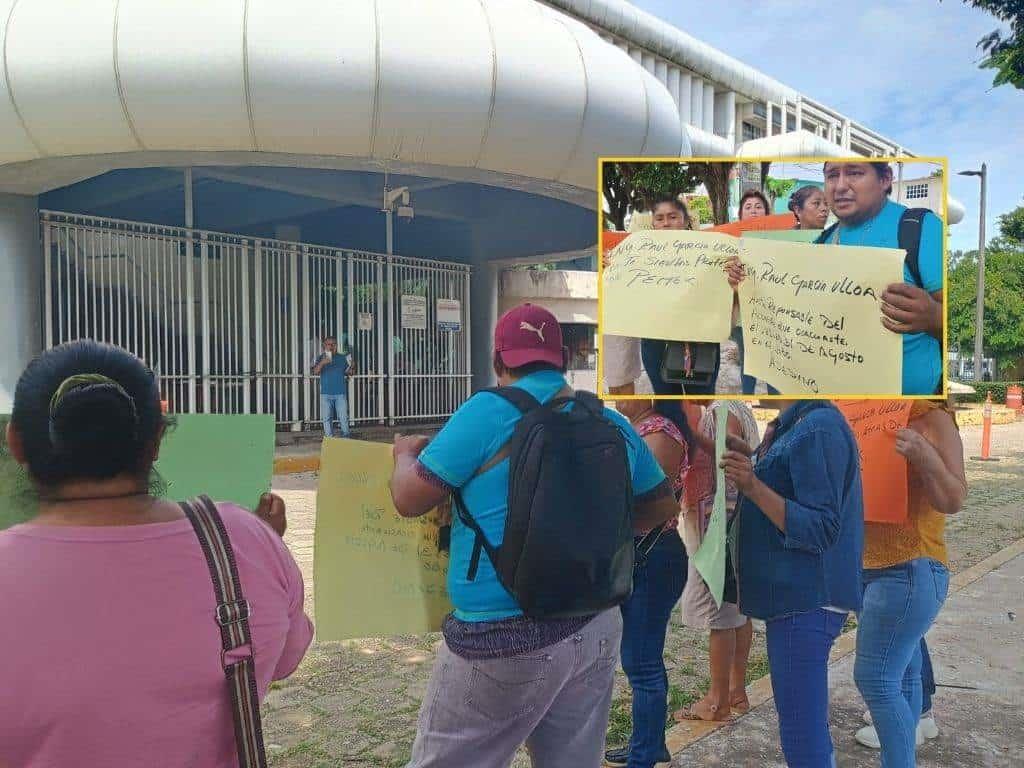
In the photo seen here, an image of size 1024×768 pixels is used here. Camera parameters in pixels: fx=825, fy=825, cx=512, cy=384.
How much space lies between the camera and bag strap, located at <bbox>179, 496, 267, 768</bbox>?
1.29 meters

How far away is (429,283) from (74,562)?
1314 cm

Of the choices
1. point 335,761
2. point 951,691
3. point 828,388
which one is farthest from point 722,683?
point 828,388

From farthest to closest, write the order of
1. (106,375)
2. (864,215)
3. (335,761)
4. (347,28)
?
1. (347,28)
2. (335,761)
3. (864,215)
4. (106,375)

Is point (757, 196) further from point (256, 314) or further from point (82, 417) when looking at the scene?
point (256, 314)

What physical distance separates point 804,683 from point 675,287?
1.13 meters

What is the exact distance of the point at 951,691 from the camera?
3852 millimetres

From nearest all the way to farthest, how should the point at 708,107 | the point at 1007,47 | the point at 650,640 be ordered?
1. the point at 650,640
2. the point at 1007,47
3. the point at 708,107

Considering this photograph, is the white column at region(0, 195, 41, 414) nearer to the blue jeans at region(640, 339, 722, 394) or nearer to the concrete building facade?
the concrete building facade

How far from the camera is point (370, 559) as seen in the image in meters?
2.28

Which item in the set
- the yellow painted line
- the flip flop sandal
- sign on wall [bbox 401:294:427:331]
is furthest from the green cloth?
sign on wall [bbox 401:294:427:331]

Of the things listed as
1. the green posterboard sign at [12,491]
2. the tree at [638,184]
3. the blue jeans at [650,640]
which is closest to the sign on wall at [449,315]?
the blue jeans at [650,640]

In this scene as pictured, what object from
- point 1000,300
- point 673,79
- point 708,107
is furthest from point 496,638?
point 1000,300

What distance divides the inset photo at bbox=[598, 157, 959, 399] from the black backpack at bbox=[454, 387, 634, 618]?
468 millimetres

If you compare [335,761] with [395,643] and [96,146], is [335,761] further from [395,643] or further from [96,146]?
[96,146]
